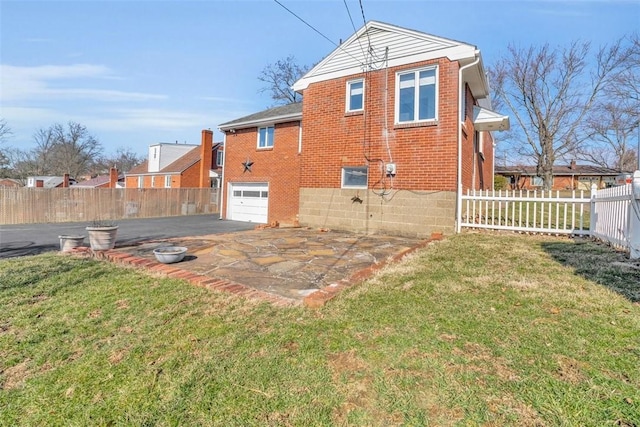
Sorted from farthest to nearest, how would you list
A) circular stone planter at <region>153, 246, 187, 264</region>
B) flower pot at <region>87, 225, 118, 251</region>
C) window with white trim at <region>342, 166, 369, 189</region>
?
window with white trim at <region>342, 166, 369, 189</region>, flower pot at <region>87, 225, 118, 251</region>, circular stone planter at <region>153, 246, 187, 264</region>

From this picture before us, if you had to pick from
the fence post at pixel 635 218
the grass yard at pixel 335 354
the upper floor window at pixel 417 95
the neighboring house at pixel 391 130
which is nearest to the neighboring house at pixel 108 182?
the neighboring house at pixel 391 130

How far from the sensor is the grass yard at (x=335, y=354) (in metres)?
2.05

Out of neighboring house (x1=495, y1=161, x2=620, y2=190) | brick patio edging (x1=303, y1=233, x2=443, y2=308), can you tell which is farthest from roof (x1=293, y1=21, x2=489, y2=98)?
neighboring house (x1=495, y1=161, x2=620, y2=190)

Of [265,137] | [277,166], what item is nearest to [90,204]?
[265,137]

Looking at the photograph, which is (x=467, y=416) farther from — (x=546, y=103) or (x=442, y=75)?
(x=546, y=103)

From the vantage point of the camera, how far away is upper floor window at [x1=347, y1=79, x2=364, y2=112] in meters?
10.4

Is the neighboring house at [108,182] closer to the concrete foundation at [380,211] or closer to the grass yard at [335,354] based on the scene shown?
the concrete foundation at [380,211]

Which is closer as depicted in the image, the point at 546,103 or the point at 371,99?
the point at 371,99

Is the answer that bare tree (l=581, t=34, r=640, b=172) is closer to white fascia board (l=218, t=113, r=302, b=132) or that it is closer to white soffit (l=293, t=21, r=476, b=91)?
white soffit (l=293, t=21, r=476, b=91)

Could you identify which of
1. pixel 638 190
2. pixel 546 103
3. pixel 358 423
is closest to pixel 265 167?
pixel 638 190

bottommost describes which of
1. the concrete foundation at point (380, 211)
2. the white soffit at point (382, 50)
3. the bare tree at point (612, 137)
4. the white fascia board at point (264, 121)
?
the concrete foundation at point (380, 211)

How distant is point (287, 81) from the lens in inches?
1286

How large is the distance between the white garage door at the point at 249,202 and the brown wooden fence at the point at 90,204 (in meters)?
7.75

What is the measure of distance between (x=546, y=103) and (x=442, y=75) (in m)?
24.8
